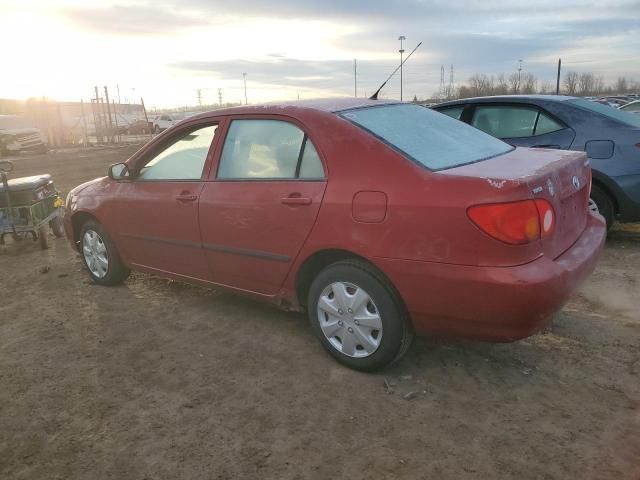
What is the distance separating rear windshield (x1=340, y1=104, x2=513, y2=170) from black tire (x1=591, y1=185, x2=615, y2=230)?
2.26 meters

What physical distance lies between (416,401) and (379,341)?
38 cm

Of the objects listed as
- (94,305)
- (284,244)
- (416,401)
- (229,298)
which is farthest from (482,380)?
(94,305)

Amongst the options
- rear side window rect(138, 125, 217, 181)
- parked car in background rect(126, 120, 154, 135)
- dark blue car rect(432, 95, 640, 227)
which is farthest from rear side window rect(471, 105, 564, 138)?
parked car in background rect(126, 120, 154, 135)

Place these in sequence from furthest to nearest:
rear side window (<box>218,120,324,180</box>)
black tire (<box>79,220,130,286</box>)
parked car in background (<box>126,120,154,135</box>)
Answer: parked car in background (<box>126,120,154,135</box>) < black tire (<box>79,220,130,286</box>) < rear side window (<box>218,120,324,180</box>)

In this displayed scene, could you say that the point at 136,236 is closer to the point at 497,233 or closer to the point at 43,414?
the point at 43,414

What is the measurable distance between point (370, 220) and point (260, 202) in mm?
849

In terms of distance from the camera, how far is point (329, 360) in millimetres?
3432

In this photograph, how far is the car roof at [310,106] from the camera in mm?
3459

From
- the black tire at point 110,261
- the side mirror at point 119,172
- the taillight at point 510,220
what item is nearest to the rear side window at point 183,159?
the side mirror at point 119,172

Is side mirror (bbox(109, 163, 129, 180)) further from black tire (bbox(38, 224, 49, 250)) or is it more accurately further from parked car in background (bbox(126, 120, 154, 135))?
parked car in background (bbox(126, 120, 154, 135))

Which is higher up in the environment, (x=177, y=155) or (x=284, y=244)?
(x=177, y=155)

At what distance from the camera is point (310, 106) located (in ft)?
11.4

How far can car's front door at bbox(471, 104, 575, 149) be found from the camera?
553 cm

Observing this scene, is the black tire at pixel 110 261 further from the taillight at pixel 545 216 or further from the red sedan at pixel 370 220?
the taillight at pixel 545 216
